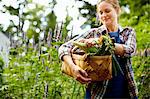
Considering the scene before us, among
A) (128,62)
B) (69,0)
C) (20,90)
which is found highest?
(69,0)

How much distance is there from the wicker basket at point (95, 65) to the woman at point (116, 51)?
0.19ft

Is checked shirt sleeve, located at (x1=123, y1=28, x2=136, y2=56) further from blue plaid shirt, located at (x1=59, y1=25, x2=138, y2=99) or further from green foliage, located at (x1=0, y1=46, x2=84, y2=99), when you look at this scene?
green foliage, located at (x1=0, y1=46, x2=84, y2=99)

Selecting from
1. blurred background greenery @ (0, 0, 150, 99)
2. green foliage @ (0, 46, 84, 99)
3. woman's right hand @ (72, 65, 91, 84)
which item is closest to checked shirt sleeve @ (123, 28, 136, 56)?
woman's right hand @ (72, 65, 91, 84)

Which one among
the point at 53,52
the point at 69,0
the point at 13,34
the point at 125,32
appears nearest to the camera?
the point at 125,32

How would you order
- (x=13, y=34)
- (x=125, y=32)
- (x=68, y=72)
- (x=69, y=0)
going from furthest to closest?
(x=13, y=34) < (x=69, y=0) < (x=125, y=32) < (x=68, y=72)

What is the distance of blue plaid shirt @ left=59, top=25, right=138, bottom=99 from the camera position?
3152mm

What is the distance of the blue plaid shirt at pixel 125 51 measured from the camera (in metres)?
3.15

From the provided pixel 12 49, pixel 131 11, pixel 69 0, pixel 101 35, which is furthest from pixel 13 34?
pixel 131 11

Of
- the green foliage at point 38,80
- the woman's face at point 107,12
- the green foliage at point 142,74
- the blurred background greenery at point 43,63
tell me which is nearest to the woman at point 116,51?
the woman's face at point 107,12

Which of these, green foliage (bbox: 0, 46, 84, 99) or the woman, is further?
green foliage (bbox: 0, 46, 84, 99)

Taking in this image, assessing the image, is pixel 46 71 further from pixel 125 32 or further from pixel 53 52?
pixel 125 32

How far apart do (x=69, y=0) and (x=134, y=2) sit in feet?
39.0

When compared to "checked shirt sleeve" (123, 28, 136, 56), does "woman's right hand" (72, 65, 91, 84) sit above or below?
below

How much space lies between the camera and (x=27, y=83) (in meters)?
4.48
